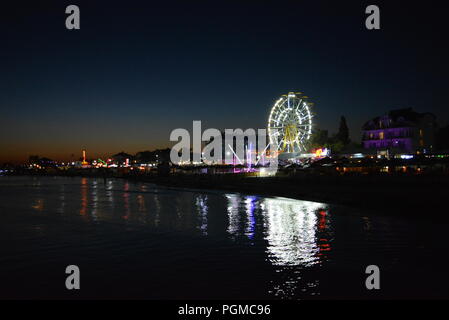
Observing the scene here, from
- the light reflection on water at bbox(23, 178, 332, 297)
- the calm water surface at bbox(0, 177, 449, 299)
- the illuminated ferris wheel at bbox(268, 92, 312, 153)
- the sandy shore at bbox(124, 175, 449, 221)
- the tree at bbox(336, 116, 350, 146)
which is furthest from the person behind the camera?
the tree at bbox(336, 116, 350, 146)

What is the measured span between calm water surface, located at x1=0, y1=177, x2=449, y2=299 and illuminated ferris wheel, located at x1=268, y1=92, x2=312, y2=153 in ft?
139

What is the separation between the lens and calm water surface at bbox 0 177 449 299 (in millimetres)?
9156

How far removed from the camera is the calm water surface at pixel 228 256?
360 inches

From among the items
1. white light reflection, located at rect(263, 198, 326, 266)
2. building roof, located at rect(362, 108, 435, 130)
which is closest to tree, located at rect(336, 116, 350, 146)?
building roof, located at rect(362, 108, 435, 130)

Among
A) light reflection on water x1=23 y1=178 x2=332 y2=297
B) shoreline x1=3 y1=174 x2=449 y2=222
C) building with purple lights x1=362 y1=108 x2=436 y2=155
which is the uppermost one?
building with purple lights x1=362 y1=108 x2=436 y2=155

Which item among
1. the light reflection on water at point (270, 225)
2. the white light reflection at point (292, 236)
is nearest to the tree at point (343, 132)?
the light reflection on water at point (270, 225)

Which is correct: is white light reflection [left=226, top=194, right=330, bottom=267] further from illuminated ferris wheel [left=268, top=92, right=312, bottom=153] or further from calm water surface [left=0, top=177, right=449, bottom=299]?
illuminated ferris wheel [left=268, top=92, right=312, bottom=153]

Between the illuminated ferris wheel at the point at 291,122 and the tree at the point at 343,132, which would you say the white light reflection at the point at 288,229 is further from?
the tree at the point at 343,132

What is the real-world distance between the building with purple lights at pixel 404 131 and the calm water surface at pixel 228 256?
54927 millimetres

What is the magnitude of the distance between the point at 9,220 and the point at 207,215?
9.85 metres

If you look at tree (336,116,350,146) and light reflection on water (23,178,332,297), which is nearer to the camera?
light reflection on water (23,178,332,297)

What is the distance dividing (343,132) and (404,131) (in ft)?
98.2

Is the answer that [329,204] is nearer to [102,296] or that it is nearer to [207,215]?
[207,215]

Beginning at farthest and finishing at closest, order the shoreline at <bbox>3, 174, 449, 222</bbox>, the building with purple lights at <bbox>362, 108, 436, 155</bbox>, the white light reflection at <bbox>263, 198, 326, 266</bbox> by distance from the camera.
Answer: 1. the building with purple lights at <bbox>362, 108, 436, 155</bbox>
2. the shoreline at <bbox>3, 174, 449, 222</bbox>
3. the white light reflection at <bbox>263, 198, 326, 266</bbox>
